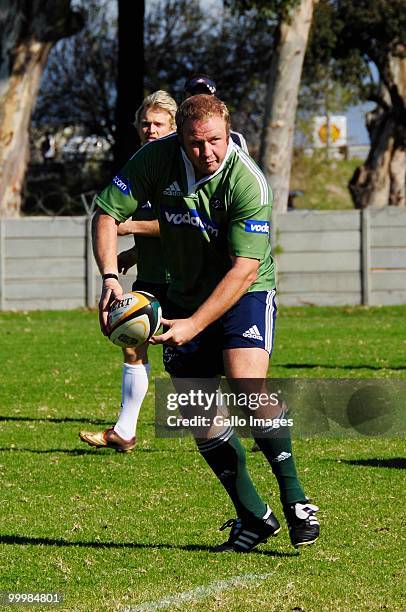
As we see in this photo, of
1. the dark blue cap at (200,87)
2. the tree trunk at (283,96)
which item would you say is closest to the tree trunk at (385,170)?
the tree trunk at (283,96)

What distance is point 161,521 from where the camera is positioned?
6.71m

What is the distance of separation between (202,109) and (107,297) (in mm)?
943

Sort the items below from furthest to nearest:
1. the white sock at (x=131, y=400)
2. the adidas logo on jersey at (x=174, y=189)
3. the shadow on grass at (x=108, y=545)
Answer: the white sock at (x=131, y=400), the shadow on grass at (x=108, y=545), the adidas logo on jersey at (x=174, y=189)

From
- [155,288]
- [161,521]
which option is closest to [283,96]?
[155,288]

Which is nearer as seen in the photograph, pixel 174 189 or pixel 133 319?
pixel 133 319

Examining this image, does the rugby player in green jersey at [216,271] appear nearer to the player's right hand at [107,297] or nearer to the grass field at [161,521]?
the player's right hand at [107,297]

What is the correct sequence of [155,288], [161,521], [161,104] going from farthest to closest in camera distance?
[155,288], [161,104], [161,521]

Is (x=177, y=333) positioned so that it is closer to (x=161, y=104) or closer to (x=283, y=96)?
(x=161, y=104)

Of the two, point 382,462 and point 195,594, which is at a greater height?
point 195,594

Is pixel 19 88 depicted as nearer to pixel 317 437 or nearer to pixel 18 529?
pixel 317 437

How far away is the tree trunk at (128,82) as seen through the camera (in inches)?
1136

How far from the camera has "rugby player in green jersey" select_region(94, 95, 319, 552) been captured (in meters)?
5.61

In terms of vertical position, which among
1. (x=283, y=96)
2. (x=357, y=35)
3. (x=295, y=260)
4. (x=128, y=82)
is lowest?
(x=295, y=260)

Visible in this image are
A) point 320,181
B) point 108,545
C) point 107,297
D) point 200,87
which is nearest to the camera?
point 107,297
